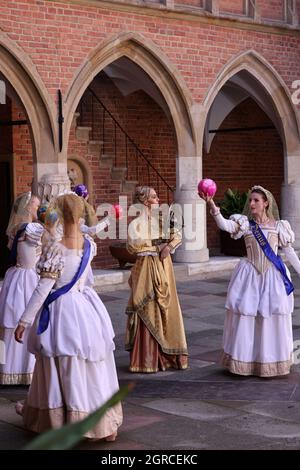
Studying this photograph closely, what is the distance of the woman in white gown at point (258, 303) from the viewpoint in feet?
20.2

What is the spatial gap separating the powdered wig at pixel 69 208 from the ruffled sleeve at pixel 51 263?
19cm

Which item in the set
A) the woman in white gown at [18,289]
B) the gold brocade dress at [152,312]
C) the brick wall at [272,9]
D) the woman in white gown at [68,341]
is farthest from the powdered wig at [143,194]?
the brick wall at [272,9]

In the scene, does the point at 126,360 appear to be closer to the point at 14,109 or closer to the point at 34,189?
the point at 34,189

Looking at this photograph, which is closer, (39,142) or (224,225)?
(224,225)

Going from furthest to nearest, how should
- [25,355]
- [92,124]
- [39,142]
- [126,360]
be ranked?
[92,124] < [39,142] < [126,360] < [25,355]

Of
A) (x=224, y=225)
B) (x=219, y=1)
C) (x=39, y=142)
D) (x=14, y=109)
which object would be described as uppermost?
(x=219, y=1)

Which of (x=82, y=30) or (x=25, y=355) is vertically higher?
(x=82, y=30)

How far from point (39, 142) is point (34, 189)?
68 centimetres

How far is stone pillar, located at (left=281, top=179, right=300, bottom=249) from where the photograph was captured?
14.3 meters

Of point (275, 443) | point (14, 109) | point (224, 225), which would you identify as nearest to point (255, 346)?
point (224, 225)

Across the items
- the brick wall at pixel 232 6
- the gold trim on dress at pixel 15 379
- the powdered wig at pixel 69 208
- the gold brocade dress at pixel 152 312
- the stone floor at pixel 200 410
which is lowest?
the stone floor at pixel 200 410

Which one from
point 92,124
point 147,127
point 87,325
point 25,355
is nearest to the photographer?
point 87,325

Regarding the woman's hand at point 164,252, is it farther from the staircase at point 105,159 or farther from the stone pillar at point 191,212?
the staircase at point 105,159

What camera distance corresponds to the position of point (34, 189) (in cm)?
1101
